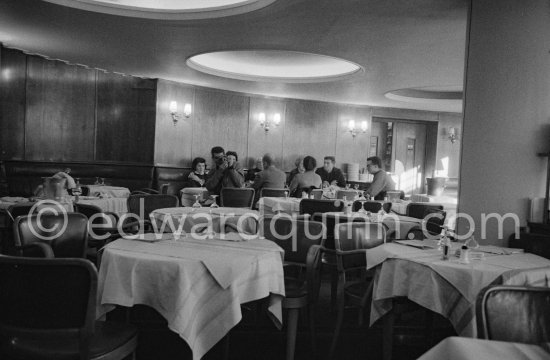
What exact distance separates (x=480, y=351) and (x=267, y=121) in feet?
37.2

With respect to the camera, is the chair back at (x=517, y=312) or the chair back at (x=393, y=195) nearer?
the chair back at (x=517, y=312)

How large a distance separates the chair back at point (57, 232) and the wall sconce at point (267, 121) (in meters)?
9.10

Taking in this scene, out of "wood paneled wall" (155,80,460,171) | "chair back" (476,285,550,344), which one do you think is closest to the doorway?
"wood paneled wall" (155,80,460,171)

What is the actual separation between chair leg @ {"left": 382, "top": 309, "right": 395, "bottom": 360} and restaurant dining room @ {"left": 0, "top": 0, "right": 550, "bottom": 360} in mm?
14

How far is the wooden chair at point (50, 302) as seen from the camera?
2121 mm

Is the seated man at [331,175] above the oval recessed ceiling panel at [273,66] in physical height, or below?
below

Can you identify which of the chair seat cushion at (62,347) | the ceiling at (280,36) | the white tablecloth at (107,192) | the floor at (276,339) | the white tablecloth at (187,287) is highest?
the ceiling at (280,36)

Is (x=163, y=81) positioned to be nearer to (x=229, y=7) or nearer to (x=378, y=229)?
(x=229, y=7)

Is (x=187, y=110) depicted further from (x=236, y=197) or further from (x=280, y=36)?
(x=236, y=197)

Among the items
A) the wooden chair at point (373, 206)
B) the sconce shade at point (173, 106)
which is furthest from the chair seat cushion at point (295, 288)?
the sconce shade at point (173, 106)

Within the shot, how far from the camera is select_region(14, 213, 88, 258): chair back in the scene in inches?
132

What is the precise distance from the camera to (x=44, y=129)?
9.36 meters

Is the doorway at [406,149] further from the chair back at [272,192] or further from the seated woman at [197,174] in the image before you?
the chair back at [272,192]

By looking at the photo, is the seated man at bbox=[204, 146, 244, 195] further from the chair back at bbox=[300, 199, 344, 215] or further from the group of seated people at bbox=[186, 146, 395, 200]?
the chair back at bbox=[300, 199, 344, 215]
